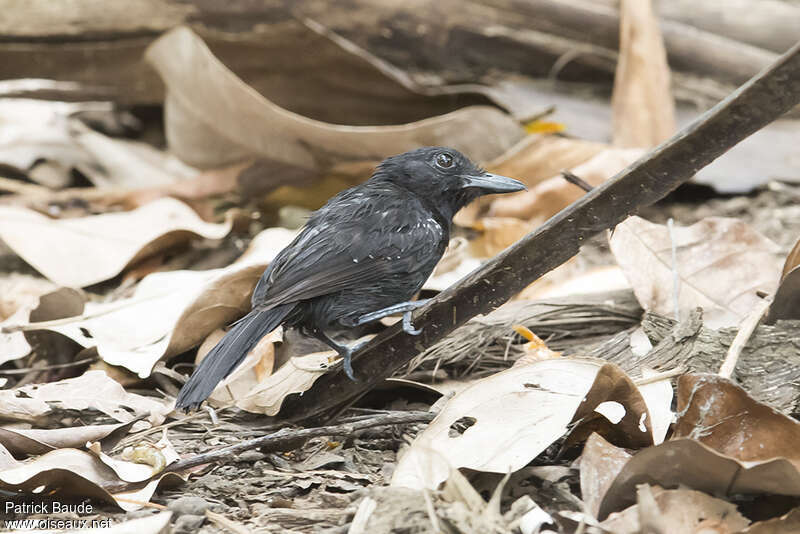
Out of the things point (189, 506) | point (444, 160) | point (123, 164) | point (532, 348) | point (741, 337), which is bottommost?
point (189, 506)

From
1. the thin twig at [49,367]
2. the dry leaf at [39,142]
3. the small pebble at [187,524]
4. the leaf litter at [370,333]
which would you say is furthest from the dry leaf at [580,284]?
the dry leaf at [39,142]

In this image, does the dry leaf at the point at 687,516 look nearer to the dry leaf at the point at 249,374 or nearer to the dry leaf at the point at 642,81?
the dry leaf at the point at 249,374

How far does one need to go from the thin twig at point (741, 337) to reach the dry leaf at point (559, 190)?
184cm

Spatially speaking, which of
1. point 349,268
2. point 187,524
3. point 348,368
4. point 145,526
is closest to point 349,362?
point 348,368

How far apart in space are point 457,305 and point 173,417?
113 centimetres

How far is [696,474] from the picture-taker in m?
2.15

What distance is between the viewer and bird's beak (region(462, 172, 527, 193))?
347 cm

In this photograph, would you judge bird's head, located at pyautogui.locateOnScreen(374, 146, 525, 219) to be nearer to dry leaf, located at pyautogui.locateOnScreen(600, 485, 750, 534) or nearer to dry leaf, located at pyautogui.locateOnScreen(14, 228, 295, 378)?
dry leaf, located at pyautogui.locateOnScreen(14, 228, 295, 378)

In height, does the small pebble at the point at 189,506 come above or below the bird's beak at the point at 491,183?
below

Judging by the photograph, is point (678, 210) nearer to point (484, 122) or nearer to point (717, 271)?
point (484, 122)

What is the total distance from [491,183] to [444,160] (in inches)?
8.3

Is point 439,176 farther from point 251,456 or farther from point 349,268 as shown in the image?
point 251,456

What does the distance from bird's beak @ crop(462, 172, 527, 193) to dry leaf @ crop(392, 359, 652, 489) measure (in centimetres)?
102

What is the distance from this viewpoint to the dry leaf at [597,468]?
2.22 meters
